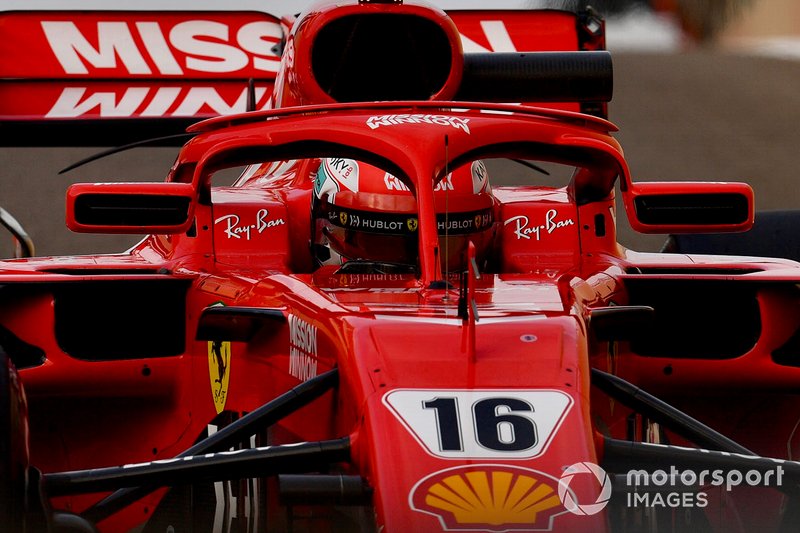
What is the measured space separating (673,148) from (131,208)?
630 inches

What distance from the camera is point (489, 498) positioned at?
274 centimetres

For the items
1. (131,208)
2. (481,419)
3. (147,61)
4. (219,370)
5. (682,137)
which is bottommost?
(682,137)

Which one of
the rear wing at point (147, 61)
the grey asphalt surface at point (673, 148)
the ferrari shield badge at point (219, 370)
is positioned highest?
the rear wing at point (147, 61)

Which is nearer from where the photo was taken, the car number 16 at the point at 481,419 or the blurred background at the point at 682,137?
the car number 16 at the point at 481,419

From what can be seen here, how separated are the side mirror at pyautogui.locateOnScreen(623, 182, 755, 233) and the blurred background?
297 inches

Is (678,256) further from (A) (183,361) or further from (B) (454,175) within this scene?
(A) (183,361)

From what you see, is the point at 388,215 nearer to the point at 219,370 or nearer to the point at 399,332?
the point at 219,370

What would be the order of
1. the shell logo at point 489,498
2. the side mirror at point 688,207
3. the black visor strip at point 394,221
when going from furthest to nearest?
the black visor strip at point 394,221
the side mirror at point 688,207
the shell logo at point 489,498

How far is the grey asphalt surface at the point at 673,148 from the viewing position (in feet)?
45.6

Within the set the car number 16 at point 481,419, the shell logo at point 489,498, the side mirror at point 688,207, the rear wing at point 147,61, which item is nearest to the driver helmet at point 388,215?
the side mirror at point 688,207

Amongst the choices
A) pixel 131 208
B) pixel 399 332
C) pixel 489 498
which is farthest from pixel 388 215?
pixel 489 498

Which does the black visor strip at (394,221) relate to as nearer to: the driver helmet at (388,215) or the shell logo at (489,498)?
the driver helmet at (388,215)

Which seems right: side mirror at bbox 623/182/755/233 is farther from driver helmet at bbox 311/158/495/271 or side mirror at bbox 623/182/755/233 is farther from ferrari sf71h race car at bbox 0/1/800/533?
driver helmet at bbox 311/158/495/271

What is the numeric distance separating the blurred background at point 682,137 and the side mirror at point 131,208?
7925mm
